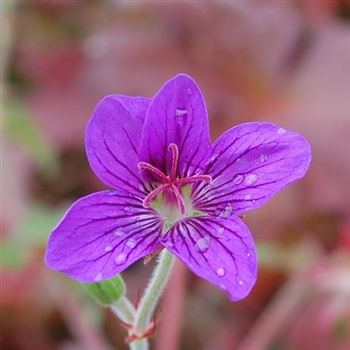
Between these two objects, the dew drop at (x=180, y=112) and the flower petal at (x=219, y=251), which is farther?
the dew drop at (x=180, y=112)

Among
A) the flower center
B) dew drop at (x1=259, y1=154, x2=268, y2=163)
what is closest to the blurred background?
the flower center

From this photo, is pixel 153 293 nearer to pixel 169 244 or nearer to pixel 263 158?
pixel 169 244

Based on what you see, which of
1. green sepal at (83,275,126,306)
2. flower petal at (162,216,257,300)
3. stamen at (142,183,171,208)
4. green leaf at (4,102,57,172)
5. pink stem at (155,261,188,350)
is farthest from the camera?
green leaf at (4,102,57,172)

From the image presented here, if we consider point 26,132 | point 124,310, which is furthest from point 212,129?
point 124,310

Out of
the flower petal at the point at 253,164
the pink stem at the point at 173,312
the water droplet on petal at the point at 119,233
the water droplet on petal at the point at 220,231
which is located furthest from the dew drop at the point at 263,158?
the pink stem at the point at 173,312

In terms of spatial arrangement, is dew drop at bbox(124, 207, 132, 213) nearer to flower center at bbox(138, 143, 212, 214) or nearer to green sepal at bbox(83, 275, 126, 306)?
flower center at bbox(138, 143, 212, 214)

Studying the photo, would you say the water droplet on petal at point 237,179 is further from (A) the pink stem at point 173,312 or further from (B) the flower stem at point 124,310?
(A) the pink stem at point 173,312
